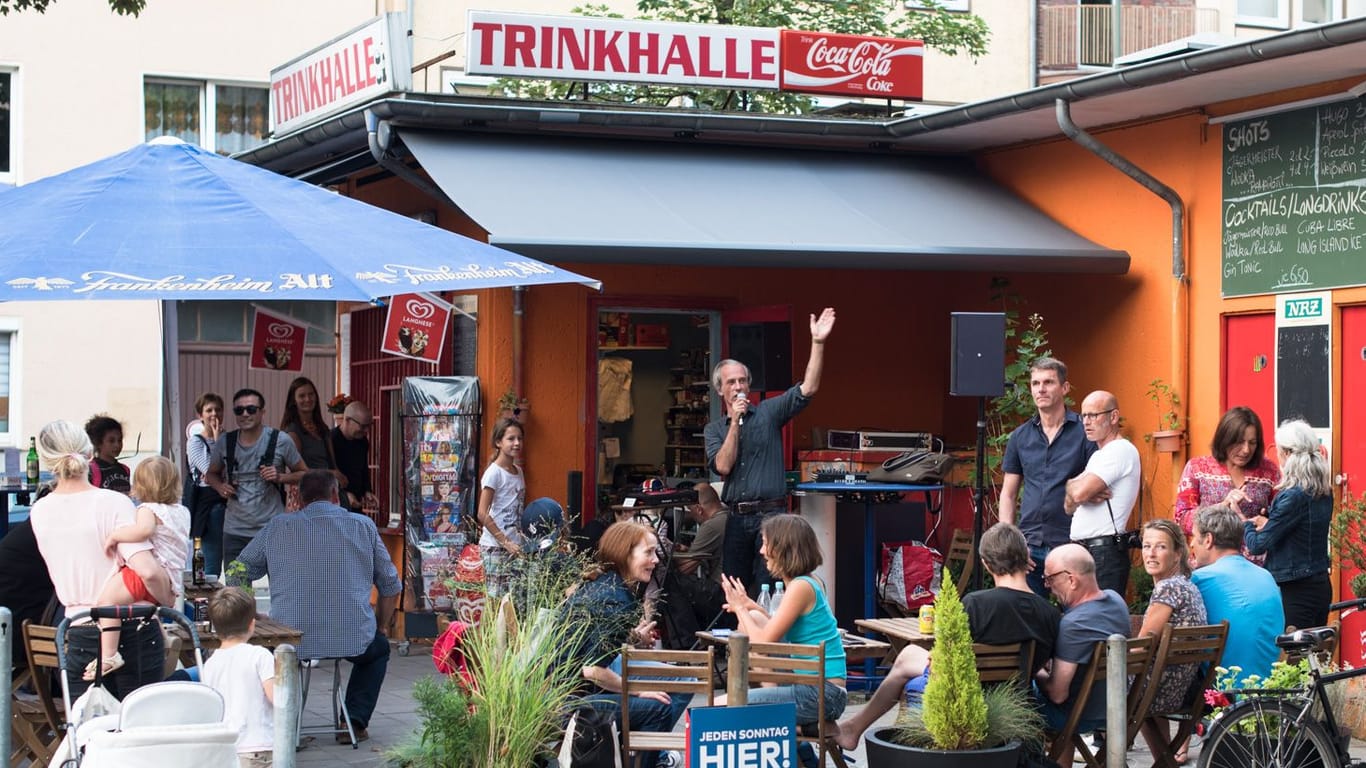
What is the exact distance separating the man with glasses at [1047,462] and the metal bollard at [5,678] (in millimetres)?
4800

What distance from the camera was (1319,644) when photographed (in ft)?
22.2

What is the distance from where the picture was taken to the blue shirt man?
7230 mm

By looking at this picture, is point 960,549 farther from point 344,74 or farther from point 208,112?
point 208,112

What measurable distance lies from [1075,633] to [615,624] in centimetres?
182

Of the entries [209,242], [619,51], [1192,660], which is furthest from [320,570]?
[619,51]

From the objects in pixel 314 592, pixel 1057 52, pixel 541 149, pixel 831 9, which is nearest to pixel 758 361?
pixel 541 149

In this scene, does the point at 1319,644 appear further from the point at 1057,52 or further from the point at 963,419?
the point at 1057,52

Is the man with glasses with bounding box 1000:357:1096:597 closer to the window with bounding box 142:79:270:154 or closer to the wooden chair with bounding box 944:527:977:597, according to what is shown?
the wooden chair with bounding box 944:527:977:597

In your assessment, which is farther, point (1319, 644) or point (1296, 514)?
point (1296, 514)

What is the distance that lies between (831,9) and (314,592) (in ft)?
57.4

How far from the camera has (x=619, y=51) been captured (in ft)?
40.3

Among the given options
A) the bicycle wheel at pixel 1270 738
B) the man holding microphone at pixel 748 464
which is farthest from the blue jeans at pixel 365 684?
the bicycle wheel at pixel 1270 738

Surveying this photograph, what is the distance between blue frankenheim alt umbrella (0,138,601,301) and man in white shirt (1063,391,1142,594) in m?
2.74

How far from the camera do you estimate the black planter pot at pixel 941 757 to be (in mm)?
6109
